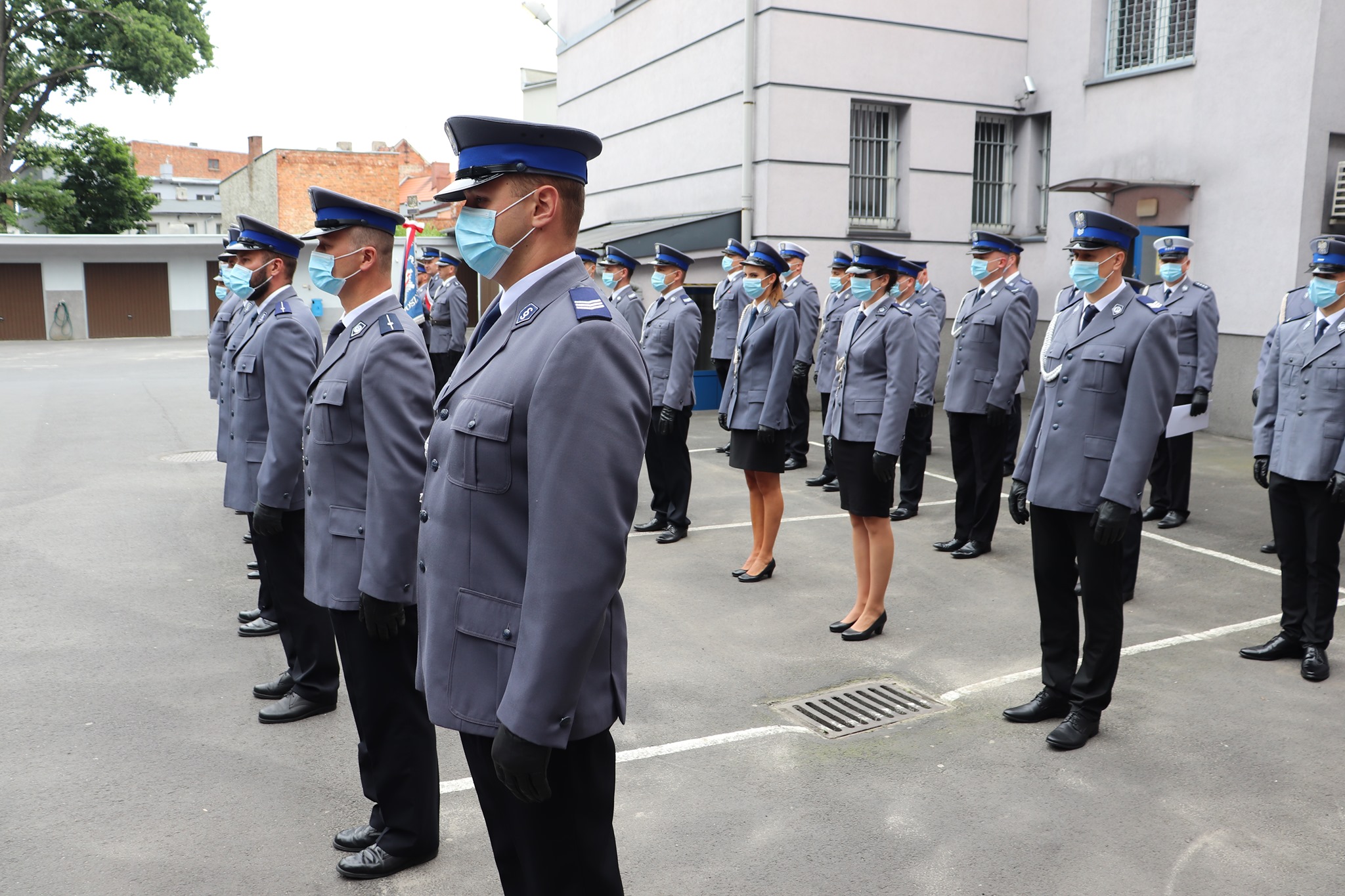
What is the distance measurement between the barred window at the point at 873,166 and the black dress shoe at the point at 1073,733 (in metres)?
11.4

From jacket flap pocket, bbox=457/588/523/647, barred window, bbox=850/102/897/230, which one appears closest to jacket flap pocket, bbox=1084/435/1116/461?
jacket flap pocket, bbox=457/588/523/647

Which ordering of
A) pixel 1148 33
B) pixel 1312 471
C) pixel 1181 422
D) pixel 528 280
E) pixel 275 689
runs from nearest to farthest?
1. pixel 528 280
2. pixel 275 689
3. pixel 1312 471
4. pixel 1181 422
5. pixel 1148 33

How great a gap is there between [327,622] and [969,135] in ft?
44.4

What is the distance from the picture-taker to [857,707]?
16.3 feet

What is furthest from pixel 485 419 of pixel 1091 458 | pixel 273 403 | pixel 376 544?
pixel 1091 458

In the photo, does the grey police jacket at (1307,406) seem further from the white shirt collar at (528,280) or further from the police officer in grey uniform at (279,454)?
the police officer in grey uniform at (279,454)

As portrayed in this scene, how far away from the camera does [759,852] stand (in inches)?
143

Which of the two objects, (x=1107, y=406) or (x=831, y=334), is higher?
(x=831, y=334)

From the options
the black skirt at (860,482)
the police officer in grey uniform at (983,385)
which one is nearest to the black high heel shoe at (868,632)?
the black skirt at (860,482)

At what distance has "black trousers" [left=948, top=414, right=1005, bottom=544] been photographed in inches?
304

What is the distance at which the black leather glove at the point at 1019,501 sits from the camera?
193 inches

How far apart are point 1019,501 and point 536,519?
3.44 metres

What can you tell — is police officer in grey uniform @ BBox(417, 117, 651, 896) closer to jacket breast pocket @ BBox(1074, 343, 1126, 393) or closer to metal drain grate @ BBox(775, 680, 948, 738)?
metal drain grate @ BBox(775, 680, 948, 738)

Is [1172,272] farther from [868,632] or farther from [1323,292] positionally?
[868,632]
